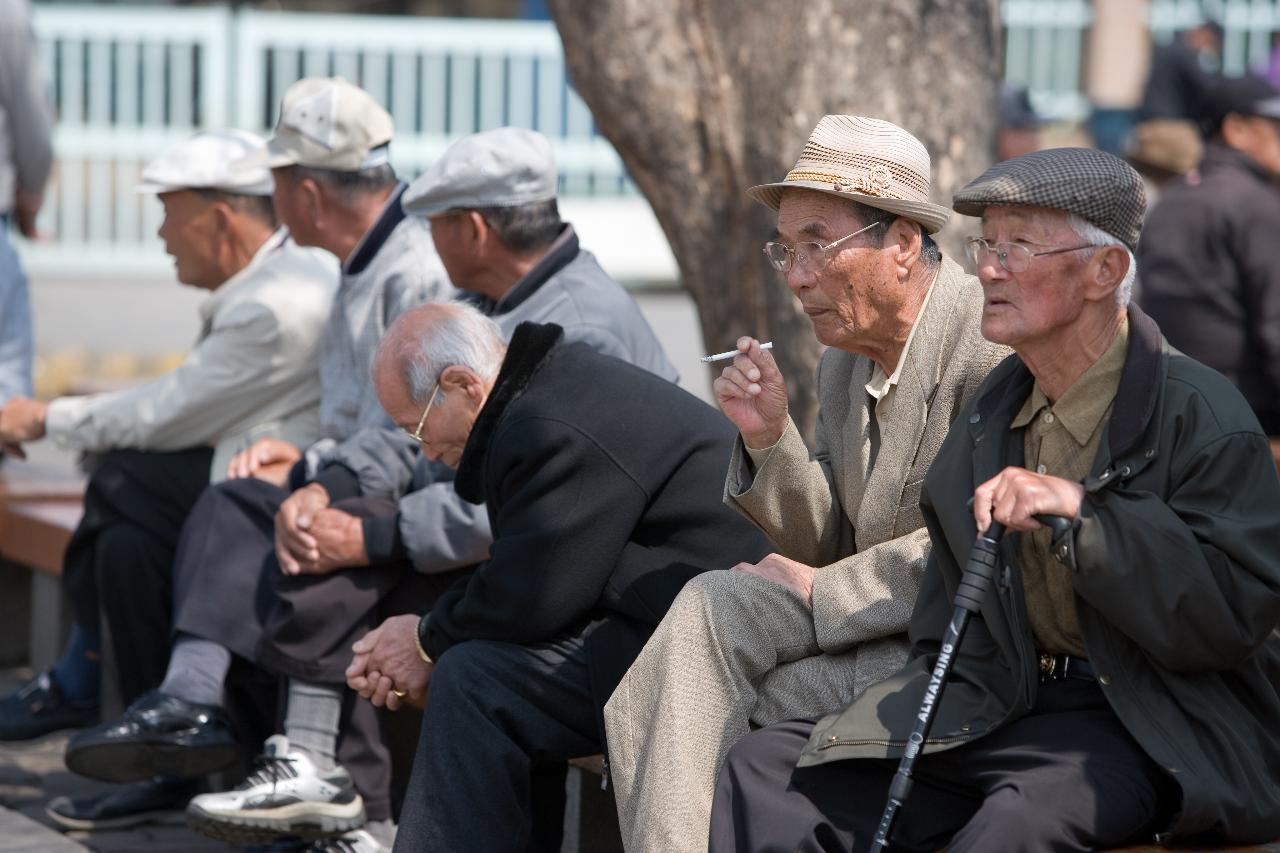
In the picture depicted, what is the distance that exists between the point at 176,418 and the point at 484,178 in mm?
1251

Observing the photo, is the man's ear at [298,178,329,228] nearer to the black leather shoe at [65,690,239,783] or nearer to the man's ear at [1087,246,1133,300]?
the black leather shoe at [65,690,239,783]

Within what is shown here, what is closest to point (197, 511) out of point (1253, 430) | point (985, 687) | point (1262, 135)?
point (985, 687)

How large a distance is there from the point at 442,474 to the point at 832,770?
1763 millimetres

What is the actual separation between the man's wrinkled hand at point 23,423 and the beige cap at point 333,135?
105 centimetres

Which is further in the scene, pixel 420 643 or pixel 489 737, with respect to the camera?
pixel 420 643

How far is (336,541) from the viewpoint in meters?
4.59

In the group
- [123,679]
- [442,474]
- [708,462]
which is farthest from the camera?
[123,679]

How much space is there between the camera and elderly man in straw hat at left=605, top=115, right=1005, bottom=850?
3.46m

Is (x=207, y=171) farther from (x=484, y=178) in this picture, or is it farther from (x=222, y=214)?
(x=484, y=178)

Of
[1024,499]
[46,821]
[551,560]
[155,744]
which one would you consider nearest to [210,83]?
[46,821]

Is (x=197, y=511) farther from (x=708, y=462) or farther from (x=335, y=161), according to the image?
(x=708, y=462)

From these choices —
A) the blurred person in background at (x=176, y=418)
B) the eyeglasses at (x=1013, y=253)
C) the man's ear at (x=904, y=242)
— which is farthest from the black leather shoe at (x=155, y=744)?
the eyeglasses at (x=1013, y=253)

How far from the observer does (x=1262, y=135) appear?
271 inches

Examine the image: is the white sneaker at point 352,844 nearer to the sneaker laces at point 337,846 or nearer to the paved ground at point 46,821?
the sneaker laces at point 337,846
